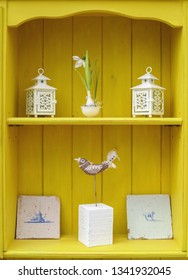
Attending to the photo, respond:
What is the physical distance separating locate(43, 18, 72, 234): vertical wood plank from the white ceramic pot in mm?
179

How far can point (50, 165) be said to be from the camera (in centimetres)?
212

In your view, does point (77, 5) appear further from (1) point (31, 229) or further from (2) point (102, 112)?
(1) point (31, 229)

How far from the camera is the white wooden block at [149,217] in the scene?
205 cm

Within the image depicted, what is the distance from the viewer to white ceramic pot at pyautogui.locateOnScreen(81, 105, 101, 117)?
1.93 meters

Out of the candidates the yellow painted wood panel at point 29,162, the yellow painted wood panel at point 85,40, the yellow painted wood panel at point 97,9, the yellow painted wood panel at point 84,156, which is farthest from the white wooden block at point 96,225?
the yellow painted wood panel at point 97,9

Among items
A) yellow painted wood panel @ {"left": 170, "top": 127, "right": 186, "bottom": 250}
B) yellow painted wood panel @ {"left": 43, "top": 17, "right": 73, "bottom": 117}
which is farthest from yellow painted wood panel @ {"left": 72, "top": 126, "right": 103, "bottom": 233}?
Answer: yellow painted wood panel @ {"left": 170, "top": 127, "right": 186, "bottom": 250}

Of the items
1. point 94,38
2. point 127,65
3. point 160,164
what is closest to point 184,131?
point 160,164

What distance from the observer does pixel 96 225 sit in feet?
6.27

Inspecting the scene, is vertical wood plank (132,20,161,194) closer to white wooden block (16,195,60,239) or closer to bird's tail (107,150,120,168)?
bird's tail (107,150,120,168)

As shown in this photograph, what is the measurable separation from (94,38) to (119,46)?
121mm

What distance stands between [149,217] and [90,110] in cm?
56

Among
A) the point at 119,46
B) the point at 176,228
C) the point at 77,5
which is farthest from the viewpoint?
the point at 119,46

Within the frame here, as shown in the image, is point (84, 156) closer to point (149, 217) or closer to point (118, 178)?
point (118, 178)

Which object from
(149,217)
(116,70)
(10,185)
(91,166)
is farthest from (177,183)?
(10,185)
